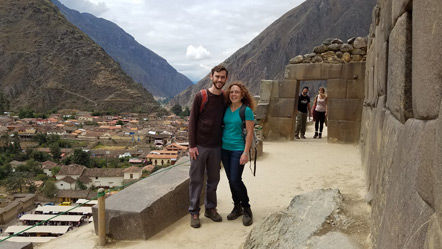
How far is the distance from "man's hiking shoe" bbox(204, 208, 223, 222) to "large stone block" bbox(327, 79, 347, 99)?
5.58 m

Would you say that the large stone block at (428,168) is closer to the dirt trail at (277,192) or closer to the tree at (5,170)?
the dirt trail at (277,192)

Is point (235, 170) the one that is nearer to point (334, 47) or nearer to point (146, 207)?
point (146, 207)

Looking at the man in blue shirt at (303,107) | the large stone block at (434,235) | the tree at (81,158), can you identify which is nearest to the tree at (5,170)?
the tree at (81,158)

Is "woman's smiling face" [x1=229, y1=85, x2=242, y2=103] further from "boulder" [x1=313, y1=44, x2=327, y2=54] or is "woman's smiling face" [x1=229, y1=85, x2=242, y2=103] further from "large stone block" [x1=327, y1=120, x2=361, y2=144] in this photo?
"boulder" [x1=313, y1=44, x2=327, y2=54]

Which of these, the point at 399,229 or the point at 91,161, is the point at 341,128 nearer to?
the point at 399,229

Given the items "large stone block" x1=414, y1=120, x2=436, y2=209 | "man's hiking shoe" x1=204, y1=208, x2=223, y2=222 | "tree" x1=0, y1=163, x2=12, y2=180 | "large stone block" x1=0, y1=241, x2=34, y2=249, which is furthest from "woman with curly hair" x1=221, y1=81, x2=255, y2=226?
"tree" x1=0, y1=163, x2=12, y2=180

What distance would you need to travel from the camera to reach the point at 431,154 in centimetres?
117

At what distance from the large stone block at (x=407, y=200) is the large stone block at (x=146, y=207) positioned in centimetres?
239

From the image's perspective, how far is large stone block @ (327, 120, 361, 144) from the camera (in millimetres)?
8227

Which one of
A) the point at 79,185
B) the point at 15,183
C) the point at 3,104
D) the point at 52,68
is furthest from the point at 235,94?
the point at 52,68

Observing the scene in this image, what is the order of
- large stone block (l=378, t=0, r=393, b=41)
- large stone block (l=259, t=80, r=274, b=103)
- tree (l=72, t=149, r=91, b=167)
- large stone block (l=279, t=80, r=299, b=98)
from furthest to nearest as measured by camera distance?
tree (l=72, t=149, r=91, b=167) < large stone block (l=259, t=80, r=274, b=103) < large stone block (l=279, t=80, r=299, b=98) < large stone block (l=378, t=0, r=393, b=41)

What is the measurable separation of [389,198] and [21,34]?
9884cm

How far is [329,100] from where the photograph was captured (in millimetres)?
8508

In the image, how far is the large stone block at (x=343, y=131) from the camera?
324 inches
